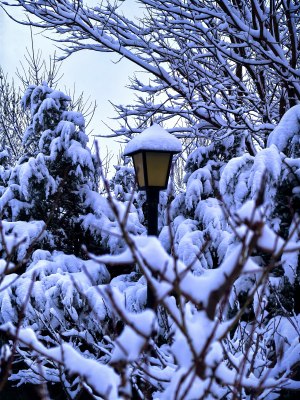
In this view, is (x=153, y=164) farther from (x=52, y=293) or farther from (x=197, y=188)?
(x=197, y=188)

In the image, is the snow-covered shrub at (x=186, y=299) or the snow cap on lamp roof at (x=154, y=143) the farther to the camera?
the snow cap on lamp roof at (x=154, y=143)

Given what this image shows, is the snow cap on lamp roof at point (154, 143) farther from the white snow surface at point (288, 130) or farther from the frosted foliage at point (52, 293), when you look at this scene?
the frosted foliage at point (52, 293)

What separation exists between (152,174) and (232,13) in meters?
3.65

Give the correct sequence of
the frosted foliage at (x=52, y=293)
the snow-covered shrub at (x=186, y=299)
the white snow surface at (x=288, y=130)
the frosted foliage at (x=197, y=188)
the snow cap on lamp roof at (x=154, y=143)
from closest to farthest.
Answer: the snow-covered shrub at (x=186, y=299), the snow cap on lamp roof at (x=154, y=143), the white snow surface at (x=288, y=130), the frosted foliage at (x=52, y=293), the frosted foliage at (x=197, y=188)

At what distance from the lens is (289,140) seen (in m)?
3.93

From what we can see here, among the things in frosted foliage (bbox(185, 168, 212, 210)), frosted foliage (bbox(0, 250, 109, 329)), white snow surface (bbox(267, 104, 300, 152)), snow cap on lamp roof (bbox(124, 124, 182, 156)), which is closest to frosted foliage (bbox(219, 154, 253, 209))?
white snow surface (bbox(267, 104, 300, 152))

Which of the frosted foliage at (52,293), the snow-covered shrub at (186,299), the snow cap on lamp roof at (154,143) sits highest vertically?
the snow cap on lamp roof at (154,143)

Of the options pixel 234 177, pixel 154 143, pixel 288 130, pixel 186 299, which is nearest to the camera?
pixel 186 299

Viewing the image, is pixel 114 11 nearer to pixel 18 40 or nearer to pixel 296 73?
pixel 296 73

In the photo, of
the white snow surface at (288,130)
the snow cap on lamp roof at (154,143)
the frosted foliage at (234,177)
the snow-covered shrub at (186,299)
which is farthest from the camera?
the frosted foliage at (234,177)

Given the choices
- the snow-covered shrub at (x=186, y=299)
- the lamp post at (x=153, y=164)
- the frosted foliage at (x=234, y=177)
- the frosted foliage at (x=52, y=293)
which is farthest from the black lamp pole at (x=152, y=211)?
the frosted foliage at (x=52, y=293)

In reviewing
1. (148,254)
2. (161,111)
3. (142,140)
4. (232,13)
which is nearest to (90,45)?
(161,111)

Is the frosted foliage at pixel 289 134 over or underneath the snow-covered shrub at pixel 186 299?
over

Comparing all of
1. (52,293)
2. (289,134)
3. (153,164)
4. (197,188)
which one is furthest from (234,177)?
(52,293)
